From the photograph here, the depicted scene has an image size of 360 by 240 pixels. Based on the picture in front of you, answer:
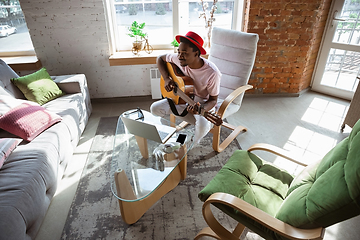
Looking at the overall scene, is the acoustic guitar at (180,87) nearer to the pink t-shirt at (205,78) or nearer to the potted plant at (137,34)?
the pink t-shirt at (205,78)

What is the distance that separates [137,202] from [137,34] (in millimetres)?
2171

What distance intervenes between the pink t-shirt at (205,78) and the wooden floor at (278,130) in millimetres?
722

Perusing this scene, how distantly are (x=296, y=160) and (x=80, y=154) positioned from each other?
6.29ft

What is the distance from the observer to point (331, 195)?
94 cm

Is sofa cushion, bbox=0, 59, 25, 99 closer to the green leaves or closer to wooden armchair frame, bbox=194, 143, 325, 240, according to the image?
the green leaves

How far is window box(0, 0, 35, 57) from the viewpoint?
9.68 ft

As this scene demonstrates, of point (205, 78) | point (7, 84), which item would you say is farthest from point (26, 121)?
point (205, 78)

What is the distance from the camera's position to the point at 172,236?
1580 mm

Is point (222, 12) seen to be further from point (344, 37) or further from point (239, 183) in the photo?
point (239, 183)

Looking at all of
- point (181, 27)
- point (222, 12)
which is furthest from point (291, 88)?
point (181, 27)

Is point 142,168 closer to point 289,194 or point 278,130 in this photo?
point 289,194

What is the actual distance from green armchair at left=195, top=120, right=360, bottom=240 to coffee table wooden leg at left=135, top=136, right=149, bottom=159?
524mm

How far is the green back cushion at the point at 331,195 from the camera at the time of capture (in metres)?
0.89

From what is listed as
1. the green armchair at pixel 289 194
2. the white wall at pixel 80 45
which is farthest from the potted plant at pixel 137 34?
the green armchair at pixel 289 194
